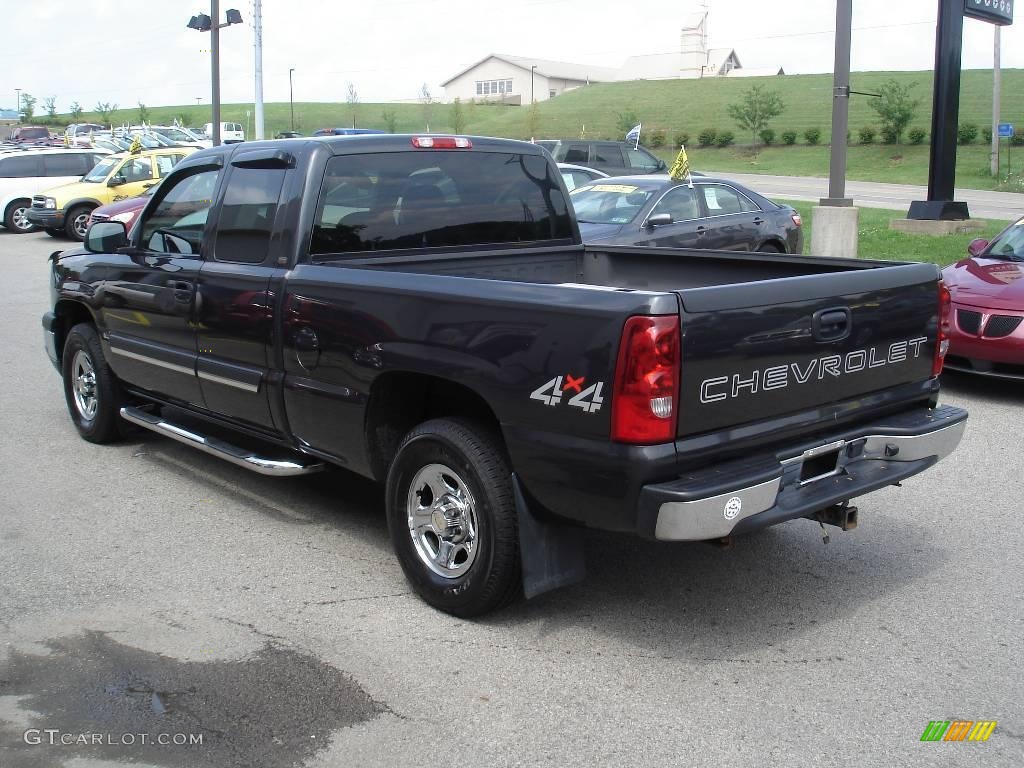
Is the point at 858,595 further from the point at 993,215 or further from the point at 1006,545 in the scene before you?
the point at 993,215

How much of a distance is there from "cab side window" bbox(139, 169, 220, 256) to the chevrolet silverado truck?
23mm

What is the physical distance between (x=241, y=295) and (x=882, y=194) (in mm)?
33254

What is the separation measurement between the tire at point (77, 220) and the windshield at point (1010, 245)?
18.7m

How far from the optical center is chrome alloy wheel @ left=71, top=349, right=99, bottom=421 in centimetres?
698

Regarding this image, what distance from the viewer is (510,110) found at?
89.9 metres

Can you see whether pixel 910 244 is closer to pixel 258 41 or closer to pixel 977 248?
pixel 977 248

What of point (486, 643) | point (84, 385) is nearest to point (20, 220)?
point (84, 385)

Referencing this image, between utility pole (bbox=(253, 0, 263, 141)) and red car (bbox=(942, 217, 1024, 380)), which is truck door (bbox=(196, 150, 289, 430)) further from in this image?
utility pole (bbox=(253, 0, 263, 141))

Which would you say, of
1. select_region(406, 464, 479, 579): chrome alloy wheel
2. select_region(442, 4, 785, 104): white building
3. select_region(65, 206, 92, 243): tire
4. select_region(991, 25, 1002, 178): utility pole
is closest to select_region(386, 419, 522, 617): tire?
select_region(406, 464, 479, 579): chrome alloy wheel

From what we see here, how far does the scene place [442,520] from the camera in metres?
4.32

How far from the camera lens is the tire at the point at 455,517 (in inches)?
159

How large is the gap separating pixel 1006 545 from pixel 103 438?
18.1 ft

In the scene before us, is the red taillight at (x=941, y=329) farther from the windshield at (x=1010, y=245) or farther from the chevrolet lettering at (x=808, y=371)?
the windshield at (x=1010, y=245)

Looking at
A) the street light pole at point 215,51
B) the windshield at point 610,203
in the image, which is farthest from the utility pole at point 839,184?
the street light pole at point 215,51
